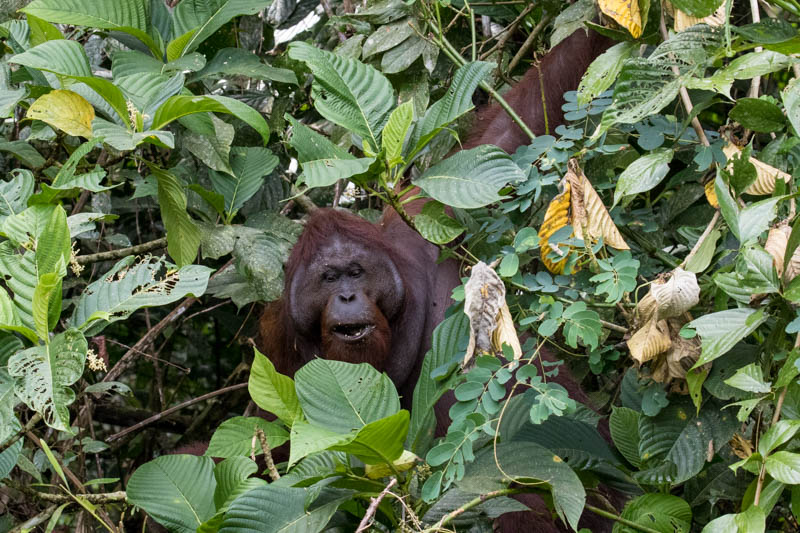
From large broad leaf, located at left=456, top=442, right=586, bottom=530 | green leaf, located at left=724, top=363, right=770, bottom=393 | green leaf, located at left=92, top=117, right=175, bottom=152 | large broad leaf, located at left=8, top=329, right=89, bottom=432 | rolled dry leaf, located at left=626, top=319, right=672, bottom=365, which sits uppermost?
green leaf, located at left=92, top=117, right=175, bottom=152

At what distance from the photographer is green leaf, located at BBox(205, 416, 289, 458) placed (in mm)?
2701

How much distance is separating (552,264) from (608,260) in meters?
0.20

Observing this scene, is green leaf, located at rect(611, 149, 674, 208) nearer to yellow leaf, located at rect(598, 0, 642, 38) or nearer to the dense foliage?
the dense foliage

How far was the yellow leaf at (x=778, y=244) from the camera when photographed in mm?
2094

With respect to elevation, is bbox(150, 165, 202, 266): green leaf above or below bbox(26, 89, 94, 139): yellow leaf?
below

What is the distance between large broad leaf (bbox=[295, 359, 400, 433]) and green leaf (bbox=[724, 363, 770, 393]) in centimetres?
82

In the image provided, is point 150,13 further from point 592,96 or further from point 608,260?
point 608,260

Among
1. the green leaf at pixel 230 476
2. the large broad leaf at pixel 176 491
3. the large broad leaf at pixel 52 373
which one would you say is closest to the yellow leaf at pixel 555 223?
the green leaf at pixel 230 476

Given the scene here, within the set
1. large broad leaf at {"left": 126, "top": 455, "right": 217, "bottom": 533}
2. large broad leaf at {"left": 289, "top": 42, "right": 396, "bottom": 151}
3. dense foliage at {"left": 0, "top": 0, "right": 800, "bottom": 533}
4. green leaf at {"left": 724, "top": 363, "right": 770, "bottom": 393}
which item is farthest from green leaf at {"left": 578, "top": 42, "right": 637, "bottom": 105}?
large broad leaf at {"left": 126, "top": 455, "right": 217, "bottom": 533}

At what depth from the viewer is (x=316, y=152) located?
8.33ft

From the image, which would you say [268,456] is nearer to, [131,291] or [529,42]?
[131,291]

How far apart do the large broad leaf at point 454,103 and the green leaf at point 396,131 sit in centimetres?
7

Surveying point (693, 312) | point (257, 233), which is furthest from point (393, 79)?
point (693, 312)

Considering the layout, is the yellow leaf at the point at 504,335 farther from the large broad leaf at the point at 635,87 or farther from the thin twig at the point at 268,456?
the thin twig at the point at 268,456
